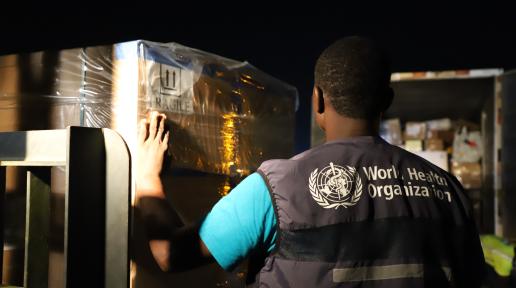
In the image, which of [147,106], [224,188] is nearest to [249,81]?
[224,188]

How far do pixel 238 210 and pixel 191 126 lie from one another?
65cm

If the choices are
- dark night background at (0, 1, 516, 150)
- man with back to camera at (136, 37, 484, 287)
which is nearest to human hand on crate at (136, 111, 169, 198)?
man with back to camera at (136, 37, 484, 287)

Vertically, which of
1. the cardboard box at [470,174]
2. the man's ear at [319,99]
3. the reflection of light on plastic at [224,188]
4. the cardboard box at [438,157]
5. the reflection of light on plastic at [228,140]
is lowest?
the cardboard box at [470,174]

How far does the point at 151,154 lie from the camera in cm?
157

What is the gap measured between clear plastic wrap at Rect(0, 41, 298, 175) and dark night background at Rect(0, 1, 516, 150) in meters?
5.10

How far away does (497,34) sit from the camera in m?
7.66

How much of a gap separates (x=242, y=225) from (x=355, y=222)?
0.29 metres

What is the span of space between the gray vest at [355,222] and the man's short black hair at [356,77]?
0.10 metres

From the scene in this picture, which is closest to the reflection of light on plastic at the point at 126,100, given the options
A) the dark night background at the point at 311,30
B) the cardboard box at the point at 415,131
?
the cardboard box at the point at 415,131

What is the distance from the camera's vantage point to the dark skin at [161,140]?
133 centimetres

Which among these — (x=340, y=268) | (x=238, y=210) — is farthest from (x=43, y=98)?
(x=340, y=268)

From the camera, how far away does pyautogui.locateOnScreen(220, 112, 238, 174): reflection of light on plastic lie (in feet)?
6.74

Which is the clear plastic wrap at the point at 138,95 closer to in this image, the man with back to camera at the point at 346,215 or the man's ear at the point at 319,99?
the man with back to camera at the point at 346,215

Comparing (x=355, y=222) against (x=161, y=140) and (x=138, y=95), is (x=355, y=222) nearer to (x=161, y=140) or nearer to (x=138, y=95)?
(x=161, y=140)
